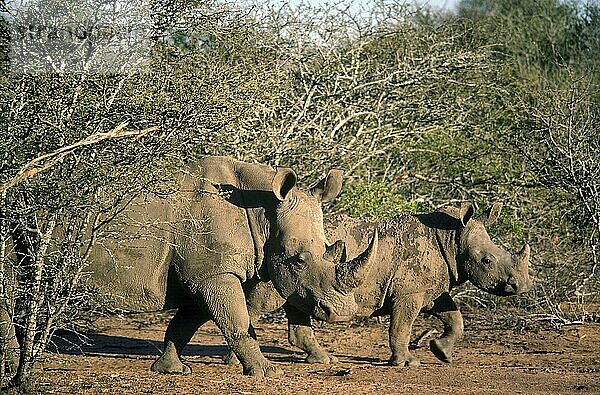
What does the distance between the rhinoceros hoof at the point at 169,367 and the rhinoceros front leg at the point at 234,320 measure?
76 centimetres

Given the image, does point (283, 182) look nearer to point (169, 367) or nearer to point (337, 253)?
point (337, 253)

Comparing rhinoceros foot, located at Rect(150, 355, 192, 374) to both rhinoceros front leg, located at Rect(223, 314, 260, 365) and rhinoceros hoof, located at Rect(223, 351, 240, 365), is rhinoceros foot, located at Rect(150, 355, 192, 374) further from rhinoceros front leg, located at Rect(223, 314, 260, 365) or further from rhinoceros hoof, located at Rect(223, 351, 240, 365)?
rhinoceros hoof, located at Rect(223, 351, 240, 365)

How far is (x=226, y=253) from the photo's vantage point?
9.33m

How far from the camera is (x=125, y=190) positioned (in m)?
8.04

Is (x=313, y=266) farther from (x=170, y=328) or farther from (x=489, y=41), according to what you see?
(x=489, y=41)

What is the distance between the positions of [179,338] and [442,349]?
263 centimetres

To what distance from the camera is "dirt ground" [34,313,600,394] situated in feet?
28.4

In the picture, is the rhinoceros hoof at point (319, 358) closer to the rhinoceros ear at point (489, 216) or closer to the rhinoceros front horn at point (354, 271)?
the rhinoceros front horn at point (354, 271)

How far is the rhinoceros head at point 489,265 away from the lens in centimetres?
1059

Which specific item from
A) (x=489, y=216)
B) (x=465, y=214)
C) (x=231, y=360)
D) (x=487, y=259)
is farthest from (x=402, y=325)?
(x=231, y=360)

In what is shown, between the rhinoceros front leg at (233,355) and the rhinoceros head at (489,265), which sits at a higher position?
the rhinoceros head at (489,265)

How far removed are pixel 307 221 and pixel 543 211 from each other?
655 cm

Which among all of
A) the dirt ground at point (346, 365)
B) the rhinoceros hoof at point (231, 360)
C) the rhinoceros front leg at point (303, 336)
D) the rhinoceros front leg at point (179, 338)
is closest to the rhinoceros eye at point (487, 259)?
the dirt ground at point (346, 365)

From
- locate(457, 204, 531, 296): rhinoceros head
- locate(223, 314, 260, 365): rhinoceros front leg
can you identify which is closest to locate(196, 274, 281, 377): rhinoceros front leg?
locate(223, 314, 260, 365): rhinoceros front leg
